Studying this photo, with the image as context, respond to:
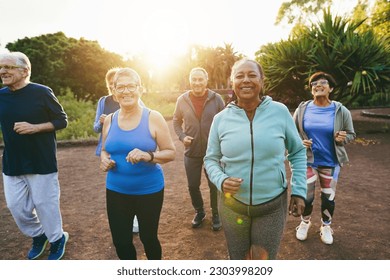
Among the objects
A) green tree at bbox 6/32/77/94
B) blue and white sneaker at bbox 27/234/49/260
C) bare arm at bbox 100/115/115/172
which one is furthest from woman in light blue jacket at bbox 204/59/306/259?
green tree at bbox 6/32/77/94

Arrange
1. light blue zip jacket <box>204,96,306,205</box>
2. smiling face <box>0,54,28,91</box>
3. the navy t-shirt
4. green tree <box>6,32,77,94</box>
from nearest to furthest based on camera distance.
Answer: light blue zip jacket <box>204,96,306,205</box> → smiling face <box>0,54,28,91</box> → the navy t-shirt → green tree <box>6,32,77,94</box>

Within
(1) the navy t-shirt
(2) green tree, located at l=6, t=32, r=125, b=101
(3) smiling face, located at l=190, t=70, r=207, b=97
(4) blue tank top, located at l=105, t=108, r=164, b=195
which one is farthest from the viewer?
(2) green tree, located at l=6, t=32, r=125, b=101

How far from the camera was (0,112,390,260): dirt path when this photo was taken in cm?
303

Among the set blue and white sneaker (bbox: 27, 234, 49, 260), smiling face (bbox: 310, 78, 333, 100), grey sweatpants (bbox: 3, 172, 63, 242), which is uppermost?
smiling face (bbox: 310, 78, 333, 100)

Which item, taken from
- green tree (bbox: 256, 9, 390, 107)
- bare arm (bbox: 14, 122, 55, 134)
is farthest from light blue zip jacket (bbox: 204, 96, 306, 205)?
green tree (bbox: 256, 9, 390, 107)

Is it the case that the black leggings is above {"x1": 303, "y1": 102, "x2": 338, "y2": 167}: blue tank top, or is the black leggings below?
below

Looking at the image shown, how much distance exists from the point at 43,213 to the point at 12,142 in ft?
2.39

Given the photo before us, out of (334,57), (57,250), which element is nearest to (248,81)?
(57,250)

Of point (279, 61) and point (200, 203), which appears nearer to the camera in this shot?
point (200, 203)

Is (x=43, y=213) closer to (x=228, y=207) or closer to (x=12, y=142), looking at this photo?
(x=12, y=142)

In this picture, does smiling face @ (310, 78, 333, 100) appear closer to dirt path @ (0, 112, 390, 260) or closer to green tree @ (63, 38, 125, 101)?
dirt path @ (0, 112, 390, 260)

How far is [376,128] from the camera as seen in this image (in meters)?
10.8

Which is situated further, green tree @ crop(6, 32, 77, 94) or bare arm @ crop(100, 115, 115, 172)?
green tree @ crop(6, 32, 77, 94)
